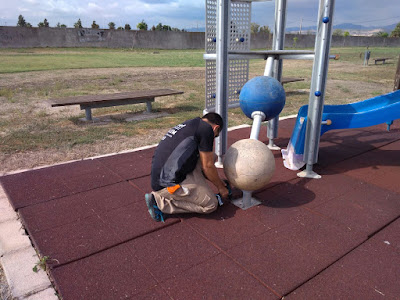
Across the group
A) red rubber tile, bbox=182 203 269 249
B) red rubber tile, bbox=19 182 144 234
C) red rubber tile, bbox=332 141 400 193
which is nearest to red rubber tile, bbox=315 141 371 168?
red rubber tile, bbox=332 141 400 193

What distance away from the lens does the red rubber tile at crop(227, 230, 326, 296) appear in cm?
253

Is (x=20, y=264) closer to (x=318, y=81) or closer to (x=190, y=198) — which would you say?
(x=190, y=198)

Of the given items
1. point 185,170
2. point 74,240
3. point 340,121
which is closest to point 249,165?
point 185,170

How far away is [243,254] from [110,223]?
4.47 feet

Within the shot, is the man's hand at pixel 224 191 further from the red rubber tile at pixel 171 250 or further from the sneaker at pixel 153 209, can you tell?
the sneaker at pixel 153 209

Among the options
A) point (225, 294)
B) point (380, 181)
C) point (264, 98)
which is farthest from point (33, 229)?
Answer: point (380, 181)

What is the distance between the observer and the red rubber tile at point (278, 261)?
8.30 feet

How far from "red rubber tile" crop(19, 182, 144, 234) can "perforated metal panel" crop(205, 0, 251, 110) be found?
185 centimetres

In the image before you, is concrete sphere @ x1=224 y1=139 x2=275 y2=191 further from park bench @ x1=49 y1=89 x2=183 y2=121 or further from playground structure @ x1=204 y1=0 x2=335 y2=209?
park bench @ x1=49 y1=89 x2=183 y2=121

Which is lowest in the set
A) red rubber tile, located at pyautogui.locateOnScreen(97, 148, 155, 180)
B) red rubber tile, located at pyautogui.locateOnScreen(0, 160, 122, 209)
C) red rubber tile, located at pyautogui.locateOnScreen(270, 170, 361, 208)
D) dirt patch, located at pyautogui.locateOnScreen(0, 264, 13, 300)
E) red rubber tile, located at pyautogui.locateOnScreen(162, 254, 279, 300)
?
dirt patch, located at pyautogui.locateOnScreen(0, 264, 13, 300)

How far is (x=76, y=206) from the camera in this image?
12.1 ft

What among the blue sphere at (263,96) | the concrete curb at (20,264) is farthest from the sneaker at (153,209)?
the blue sphere at (263,96)

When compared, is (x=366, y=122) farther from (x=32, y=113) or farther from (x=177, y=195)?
(x=32, y=113)

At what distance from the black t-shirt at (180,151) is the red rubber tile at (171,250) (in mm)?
494
